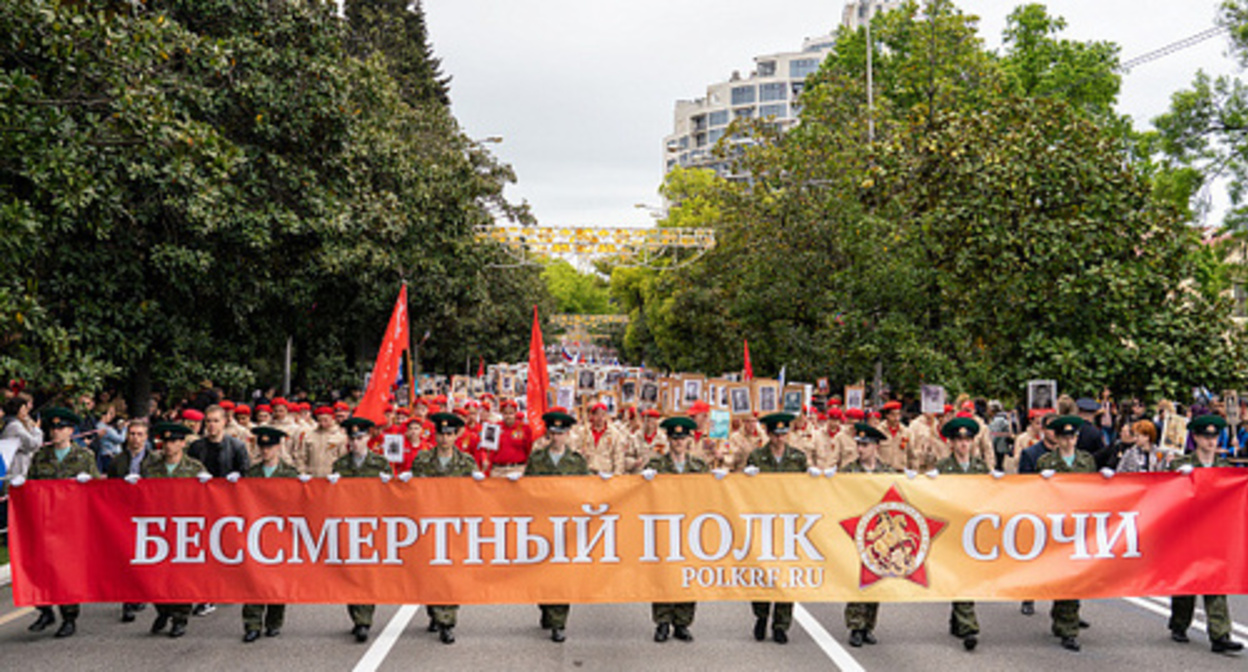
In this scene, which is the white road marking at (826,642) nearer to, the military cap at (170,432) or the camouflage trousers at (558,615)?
the camouflage trousers at (558,615)

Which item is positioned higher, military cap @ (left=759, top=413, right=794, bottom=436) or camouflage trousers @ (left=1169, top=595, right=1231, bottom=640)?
military cap @ (left=759, top=413, right=794, bottom=436)

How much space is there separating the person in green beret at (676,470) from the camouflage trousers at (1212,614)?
3996 millimetres

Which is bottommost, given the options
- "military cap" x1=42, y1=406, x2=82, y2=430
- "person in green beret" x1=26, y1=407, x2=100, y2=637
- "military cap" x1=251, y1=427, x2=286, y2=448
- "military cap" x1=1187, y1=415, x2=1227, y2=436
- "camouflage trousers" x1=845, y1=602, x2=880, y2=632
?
"camouflage trousers" x1=845, y1=602, x2=880, y2=632

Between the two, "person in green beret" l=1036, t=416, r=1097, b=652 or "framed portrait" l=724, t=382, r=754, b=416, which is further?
"framed portrait" l=724, t=382, r=754, b=416

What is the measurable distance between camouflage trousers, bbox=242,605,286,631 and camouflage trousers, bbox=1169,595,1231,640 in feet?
24.2

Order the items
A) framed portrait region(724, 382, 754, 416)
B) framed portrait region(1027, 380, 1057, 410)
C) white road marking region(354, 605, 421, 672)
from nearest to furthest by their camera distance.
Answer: white road marking region(354, 605, 421, 672), framed portrait region(1027, 380, 1057, 410), framed portrait region(724, 382, 754, 416)

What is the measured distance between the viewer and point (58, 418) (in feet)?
31.1

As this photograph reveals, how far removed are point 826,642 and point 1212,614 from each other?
3036mm

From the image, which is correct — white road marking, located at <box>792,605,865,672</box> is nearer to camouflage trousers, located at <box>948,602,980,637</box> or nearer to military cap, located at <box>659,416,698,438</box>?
camouflage trousers, located at <box>948,602,980,637</box>

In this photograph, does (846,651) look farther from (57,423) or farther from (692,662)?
(57,423)

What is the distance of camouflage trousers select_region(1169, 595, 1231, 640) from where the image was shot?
839 cm

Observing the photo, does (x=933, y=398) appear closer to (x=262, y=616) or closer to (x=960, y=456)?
(x=960, y=456)

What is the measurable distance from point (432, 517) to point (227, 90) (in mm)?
11637

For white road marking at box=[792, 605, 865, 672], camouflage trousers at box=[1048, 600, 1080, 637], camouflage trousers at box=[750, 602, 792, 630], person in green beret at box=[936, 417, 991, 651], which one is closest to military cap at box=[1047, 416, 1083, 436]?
person in green beret at box=[936, 417, 991, 651]
